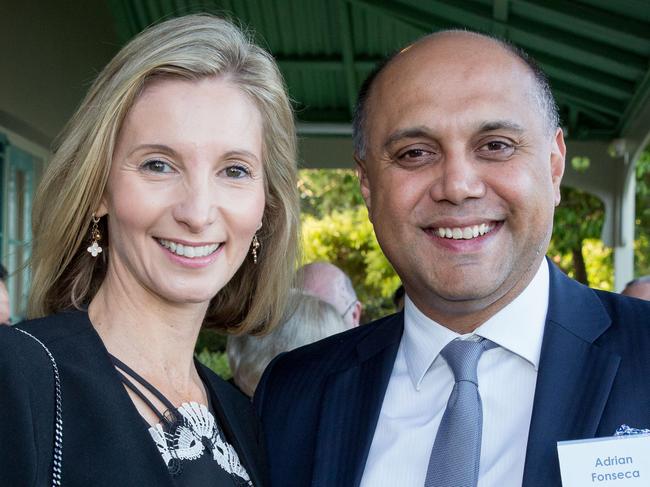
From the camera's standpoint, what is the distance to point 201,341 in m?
10.8

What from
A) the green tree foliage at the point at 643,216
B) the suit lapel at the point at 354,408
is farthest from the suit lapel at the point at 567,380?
the green tree foliage at the point at 643,216

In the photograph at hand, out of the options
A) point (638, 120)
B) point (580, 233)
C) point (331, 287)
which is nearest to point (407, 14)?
point (638, 120)

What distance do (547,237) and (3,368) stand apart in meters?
1.40

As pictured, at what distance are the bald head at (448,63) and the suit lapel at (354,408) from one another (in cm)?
55

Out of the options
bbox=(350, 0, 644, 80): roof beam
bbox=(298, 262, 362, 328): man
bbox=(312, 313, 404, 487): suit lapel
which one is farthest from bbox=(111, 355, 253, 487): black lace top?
bbox=(350, 0, 644, 80): roof beam

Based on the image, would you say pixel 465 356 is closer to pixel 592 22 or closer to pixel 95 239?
pixel 95 239

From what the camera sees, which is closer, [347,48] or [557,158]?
[557,158]

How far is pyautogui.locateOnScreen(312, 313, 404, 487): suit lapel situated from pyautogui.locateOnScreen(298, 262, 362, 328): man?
2.53m

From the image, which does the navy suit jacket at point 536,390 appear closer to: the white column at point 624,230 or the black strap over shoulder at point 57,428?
the black strap over shoulder at point 57,428

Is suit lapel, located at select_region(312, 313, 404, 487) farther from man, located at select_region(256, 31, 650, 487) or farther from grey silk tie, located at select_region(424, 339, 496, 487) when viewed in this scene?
grey silk tie, located at select_region(424, 339, 496, 487)

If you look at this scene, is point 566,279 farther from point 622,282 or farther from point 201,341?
point 201,341

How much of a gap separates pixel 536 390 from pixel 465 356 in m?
0.24

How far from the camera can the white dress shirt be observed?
2.33 metres

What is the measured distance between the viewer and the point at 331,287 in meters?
5.43
